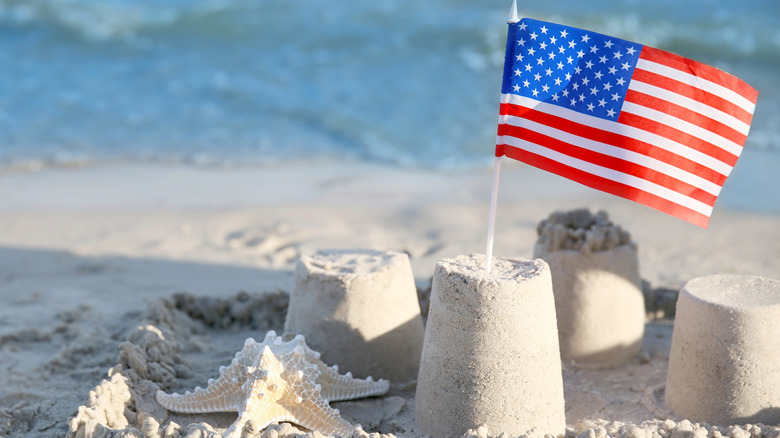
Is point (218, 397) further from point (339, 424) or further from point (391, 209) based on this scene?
point (391, 209)

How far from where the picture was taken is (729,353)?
3.90 m

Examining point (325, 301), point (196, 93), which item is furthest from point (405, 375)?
point (196, 93)

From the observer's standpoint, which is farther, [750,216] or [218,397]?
[750,216]

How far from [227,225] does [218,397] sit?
3.84 metres

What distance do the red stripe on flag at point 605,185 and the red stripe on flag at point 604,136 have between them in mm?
157

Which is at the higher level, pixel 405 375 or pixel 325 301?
pixel 325 301

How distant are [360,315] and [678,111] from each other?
1.89 meters

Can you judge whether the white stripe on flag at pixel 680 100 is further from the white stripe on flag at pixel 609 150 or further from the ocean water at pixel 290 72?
the ocean water at pixel 290 72

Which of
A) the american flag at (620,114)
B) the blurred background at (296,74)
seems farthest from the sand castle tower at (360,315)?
the blurred background at (296,74)

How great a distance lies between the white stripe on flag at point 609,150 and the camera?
145 inches

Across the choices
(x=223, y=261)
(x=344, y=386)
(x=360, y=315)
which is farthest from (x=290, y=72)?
(x=344, y=386)

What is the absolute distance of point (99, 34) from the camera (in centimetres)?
→ 1597

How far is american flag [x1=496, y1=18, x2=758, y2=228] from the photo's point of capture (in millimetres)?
3605

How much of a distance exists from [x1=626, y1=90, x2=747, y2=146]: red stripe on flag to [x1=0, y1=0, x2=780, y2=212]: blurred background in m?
5.06
